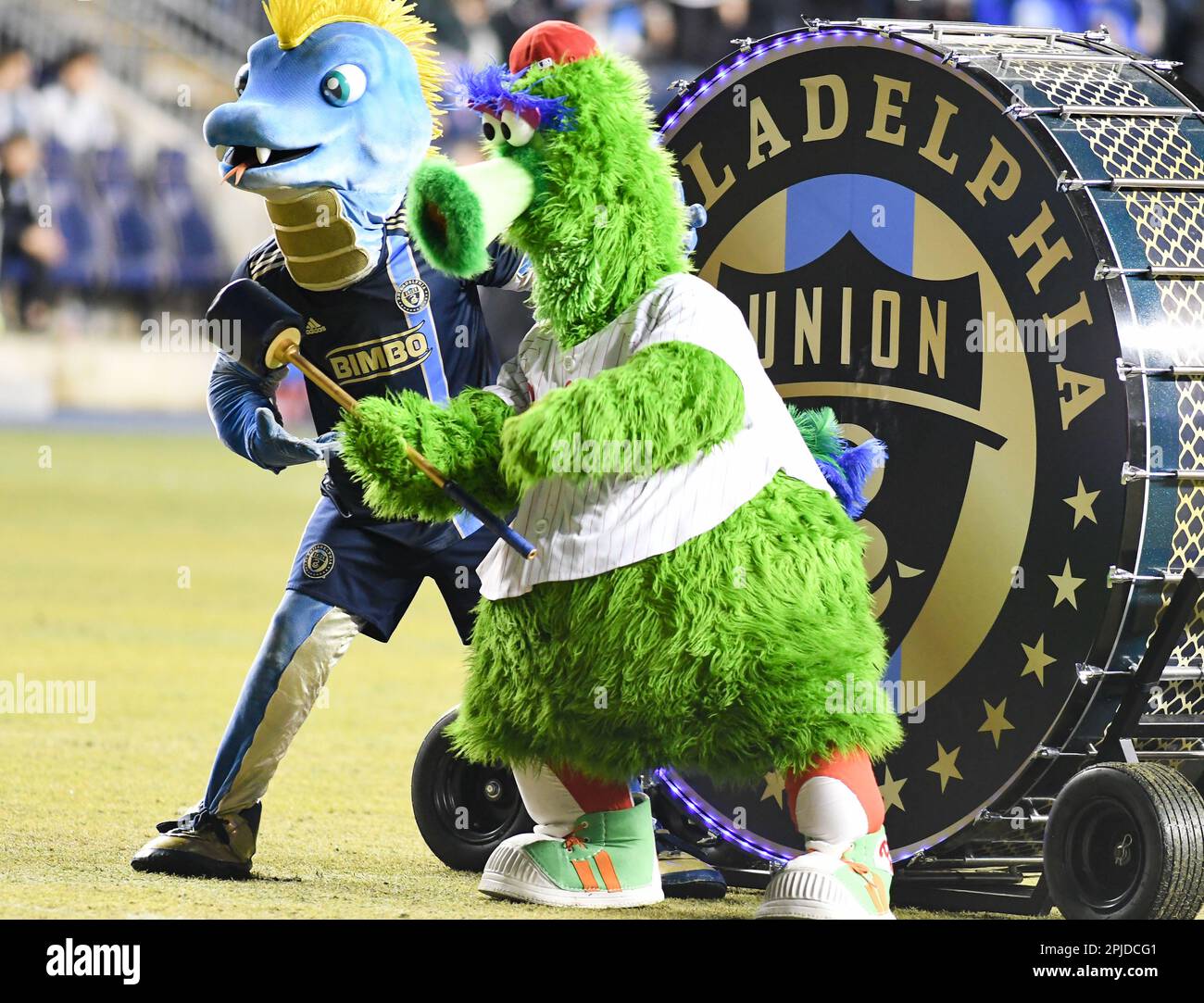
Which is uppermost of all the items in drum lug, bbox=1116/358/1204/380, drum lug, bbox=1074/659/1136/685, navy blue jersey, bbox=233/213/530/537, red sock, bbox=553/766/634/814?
navy blue jersey, bbox=233/213/530/537

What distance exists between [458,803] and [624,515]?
1.20 m

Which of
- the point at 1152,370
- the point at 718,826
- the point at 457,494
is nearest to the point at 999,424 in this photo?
the point at 1152,370

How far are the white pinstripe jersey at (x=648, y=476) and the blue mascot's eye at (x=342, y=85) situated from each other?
0.75m

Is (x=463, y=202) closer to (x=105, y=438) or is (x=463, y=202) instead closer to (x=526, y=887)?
(x=526, y=887)

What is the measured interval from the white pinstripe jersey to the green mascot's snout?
27cm

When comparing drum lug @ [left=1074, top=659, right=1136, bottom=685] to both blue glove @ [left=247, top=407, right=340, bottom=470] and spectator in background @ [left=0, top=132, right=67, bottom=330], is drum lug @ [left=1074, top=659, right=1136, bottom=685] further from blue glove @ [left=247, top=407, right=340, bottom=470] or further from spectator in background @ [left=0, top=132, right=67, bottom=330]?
spectator in background @ [left=0, top=132, right=67, bottom=330]

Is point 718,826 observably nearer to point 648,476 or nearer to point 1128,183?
point 648,476

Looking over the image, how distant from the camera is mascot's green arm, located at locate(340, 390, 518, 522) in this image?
10.5 ft

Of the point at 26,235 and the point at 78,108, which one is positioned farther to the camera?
the point at 78,108

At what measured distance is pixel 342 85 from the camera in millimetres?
3676

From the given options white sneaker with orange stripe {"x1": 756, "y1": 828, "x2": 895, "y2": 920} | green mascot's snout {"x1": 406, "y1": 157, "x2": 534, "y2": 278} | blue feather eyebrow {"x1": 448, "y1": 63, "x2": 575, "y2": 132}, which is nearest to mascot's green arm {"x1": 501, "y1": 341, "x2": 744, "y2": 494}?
green mascot's snout {"x1": 406, "y1": 157, "x2": 534, "y2": 278}

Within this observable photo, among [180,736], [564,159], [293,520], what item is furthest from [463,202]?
[293,520]

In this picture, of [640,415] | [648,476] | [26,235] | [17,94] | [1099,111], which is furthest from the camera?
[17,94]

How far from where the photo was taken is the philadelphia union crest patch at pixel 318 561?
382 centimetres
